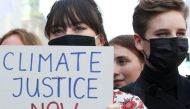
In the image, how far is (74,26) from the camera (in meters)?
2.45

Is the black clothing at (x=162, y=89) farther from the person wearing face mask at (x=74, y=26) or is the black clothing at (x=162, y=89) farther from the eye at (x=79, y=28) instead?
the eye at (x=79, y=28)

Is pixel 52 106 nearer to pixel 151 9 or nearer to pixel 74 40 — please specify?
pixel 74 40

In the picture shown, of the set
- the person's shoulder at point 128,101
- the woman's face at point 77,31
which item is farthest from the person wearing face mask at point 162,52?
the woman's face at point 77,31

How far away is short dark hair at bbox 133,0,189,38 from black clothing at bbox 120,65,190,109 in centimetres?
21

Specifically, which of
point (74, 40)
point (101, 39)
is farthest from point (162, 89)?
point (74, 40)

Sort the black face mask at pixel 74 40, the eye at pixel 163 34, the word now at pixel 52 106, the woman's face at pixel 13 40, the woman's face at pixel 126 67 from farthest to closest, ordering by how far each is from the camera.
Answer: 1. the woman's face at pixel 126 67
2. the woman's face at pixel 13 40
3. the eye at pixel 163 34
4. the black face mask at pixel 74 40
5. the word now at pixel 52 106

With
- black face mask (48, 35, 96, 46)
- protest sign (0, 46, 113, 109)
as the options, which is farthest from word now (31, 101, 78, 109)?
black face mask (48, 35, 96, 46)

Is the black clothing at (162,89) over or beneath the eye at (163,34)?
beneath

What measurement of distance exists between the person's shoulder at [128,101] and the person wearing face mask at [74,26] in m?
0.03

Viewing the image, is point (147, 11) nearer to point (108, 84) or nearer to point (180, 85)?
point (180, 85)

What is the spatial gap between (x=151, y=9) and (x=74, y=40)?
1.41ft

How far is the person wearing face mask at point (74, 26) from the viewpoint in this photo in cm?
244

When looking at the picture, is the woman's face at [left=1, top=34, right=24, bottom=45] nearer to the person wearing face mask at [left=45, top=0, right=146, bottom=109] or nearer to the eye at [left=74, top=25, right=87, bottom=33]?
the person wearing face mask at [left=45, top=0, right=146, bottom=109]

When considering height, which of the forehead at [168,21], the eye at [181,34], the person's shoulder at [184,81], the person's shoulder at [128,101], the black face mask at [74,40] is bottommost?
the person's shoulder at [128,101]
